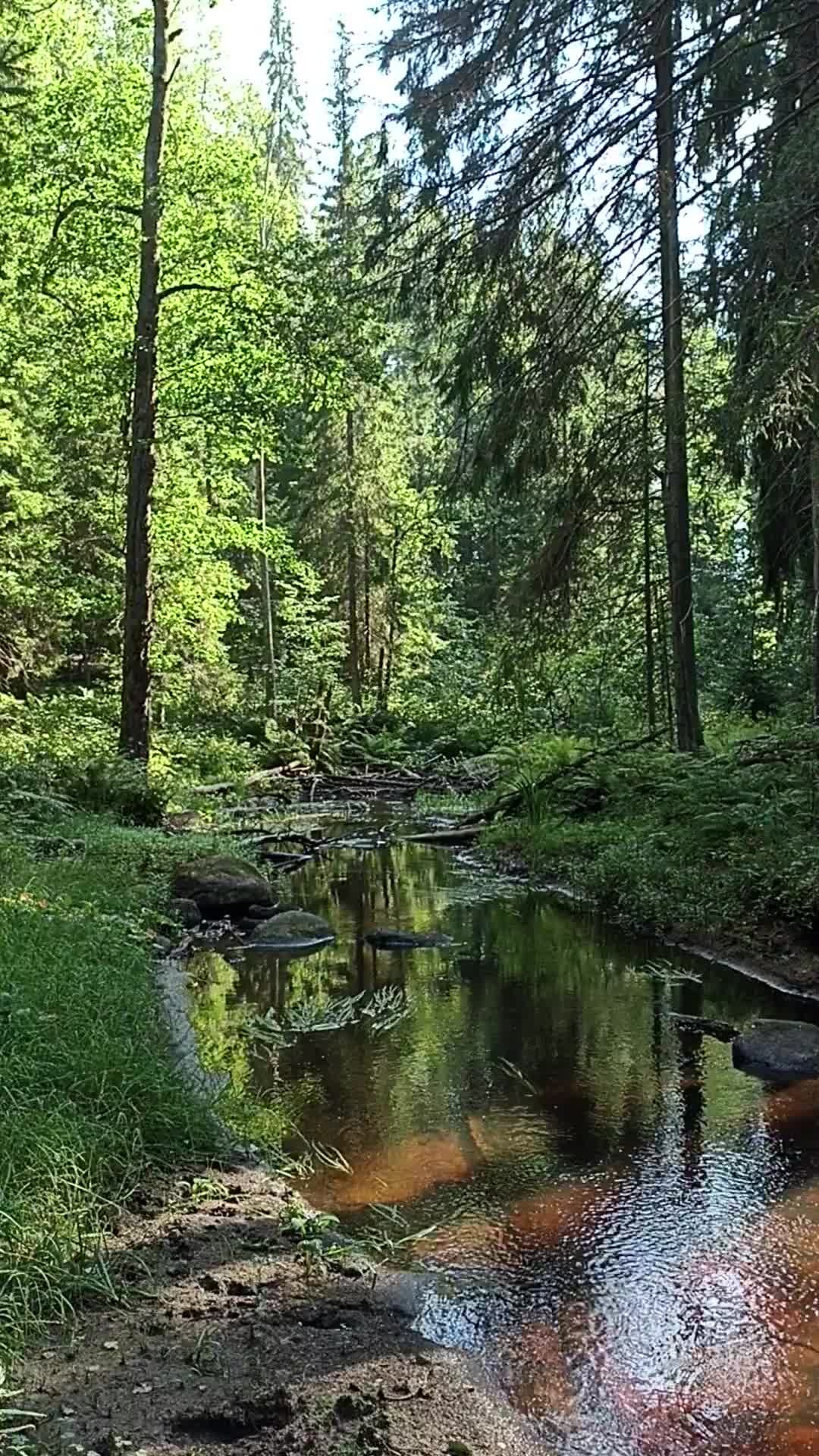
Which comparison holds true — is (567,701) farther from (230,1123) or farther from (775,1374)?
(775,1374)

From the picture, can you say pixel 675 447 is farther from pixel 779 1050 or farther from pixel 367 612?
pixel 367 612

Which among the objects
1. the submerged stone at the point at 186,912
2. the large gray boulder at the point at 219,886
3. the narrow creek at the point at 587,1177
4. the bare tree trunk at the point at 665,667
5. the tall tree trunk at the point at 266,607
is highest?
the tall tree trunk at the point at 266,607

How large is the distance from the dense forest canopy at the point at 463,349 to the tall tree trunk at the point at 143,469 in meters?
0.05

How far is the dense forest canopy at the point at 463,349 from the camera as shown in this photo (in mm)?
9172

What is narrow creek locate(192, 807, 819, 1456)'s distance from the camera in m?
3.58

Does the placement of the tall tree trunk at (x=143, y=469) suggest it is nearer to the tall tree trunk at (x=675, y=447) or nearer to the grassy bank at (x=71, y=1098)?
the tall tree trunk at (x=675, y=447)

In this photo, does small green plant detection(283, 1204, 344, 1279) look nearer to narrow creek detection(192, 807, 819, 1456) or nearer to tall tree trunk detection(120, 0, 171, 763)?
narrow creek detection(192, 807, 819, 1456)

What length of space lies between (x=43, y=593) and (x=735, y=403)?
13624mm

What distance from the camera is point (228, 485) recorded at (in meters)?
18.5

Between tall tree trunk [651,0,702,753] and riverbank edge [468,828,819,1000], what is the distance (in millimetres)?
3081

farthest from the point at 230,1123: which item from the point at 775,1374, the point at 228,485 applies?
the point at 228,485

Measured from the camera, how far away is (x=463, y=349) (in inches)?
464

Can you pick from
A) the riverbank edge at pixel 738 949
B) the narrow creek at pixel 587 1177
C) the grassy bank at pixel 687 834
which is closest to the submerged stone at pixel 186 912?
the narrow creek at pixel 587 1177

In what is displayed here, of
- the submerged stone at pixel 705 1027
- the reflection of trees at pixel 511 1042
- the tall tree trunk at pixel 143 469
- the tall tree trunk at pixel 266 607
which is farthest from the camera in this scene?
the tall tree trunk at pixel 266 607
